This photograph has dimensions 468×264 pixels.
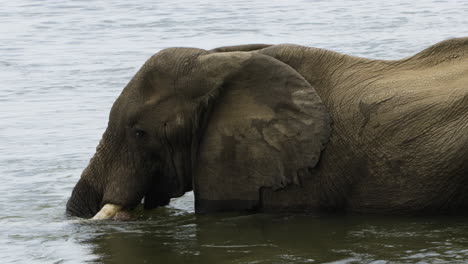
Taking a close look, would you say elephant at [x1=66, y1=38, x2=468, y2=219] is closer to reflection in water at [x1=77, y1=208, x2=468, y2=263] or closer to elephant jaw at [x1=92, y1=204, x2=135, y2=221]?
elephant jaw at [x1=92, y1=204, x2=135, y2=221]

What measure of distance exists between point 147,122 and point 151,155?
0.23 meters

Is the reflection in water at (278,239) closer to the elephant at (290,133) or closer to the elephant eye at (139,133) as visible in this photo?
the elephant at (290,133)

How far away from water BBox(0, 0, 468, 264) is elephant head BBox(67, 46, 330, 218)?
21 cm

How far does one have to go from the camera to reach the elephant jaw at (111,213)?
26.8 feet

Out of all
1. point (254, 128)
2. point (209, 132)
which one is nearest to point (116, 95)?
point (209, 132)

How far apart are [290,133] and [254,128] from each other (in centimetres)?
23

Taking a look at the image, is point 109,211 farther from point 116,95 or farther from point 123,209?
point 116,95

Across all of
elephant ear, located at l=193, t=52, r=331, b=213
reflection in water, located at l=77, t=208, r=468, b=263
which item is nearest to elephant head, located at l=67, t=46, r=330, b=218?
elephant ear, located at l=193, t=52, r=331, b=213

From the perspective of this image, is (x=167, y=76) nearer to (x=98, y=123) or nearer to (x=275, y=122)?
(x=275, y=122)

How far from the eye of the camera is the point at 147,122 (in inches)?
317

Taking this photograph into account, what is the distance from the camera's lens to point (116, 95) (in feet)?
43.3

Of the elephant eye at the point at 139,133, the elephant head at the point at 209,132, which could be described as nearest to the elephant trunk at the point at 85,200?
the elephant head at the point at 209,132

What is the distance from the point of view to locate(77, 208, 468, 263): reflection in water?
700 cm

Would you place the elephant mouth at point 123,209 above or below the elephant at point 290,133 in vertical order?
below
